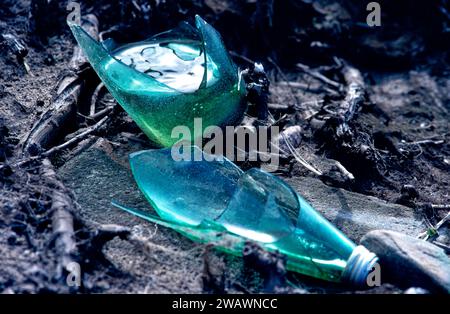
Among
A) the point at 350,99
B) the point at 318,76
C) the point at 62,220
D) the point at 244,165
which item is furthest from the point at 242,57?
the point at 62,220

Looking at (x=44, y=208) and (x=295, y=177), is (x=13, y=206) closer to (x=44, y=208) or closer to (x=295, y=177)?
(x=44, y=208)

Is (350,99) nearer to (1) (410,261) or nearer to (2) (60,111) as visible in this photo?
(1) (410,261)

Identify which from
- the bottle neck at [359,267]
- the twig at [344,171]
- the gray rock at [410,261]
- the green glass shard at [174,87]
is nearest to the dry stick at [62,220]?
the green glass shard at [174,87]

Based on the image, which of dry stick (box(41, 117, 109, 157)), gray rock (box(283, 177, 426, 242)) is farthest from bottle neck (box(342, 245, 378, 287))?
dry stick (box(41, 117, 109, 157))

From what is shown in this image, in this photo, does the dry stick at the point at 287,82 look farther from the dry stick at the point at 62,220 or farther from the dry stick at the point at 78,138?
the dry stick at the point at 62,220

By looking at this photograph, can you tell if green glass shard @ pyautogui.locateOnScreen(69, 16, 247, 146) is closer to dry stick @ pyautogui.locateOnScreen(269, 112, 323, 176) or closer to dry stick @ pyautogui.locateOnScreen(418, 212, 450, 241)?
dry stick @ pyautogui.locateOnScreen(269, 112, 323, 176)

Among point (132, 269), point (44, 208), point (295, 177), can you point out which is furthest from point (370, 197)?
point (44, 208)
